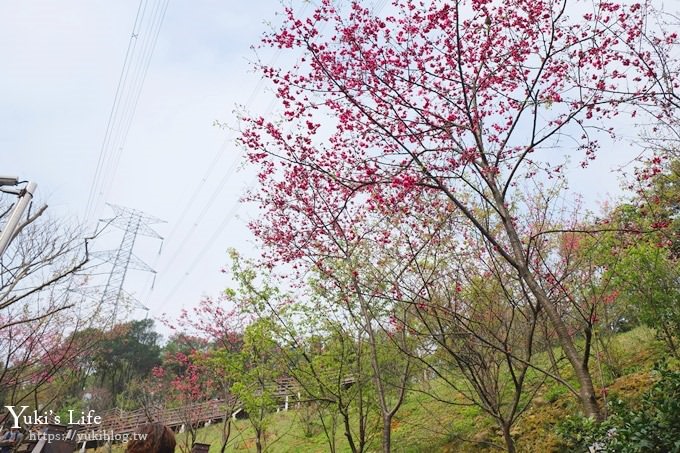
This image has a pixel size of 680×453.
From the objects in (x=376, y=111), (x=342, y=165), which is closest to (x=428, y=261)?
(x=342, y=165)

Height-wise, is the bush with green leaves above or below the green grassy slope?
above

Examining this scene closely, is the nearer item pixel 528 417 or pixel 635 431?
pixel 635 431

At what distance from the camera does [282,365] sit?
8.21 metres

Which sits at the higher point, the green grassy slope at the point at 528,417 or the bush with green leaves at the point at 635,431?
the bush with green leaves at the point at 635,431

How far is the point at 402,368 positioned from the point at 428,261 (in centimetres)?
328

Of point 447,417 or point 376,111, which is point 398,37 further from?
point 447,417

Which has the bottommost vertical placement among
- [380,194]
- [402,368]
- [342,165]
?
[402,368]

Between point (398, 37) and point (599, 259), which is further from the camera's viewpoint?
point (599, 259)

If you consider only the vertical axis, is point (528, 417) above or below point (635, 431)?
below

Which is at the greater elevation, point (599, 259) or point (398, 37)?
point (398, 37)

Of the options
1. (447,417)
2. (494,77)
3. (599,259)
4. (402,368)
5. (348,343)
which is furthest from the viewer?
(447,417)

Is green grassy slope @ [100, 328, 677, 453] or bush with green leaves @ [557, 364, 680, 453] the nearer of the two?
bush with green leaves @ [557, 364, 680, 453]

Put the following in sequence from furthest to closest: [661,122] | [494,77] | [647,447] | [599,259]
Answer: [599,259] → [661,122] → [494,77] → [647,447]

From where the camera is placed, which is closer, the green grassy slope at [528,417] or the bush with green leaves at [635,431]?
the bush with green leaves at [635,431]
